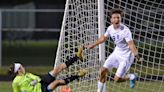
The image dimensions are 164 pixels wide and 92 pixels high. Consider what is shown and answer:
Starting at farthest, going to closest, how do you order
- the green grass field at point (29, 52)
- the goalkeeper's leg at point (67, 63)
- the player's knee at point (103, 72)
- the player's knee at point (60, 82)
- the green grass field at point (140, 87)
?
1. the green grass field at point (29, 52)
2. the green grass field at point (140, 87)
3. the player's knee at point (103, 72)
4. the goalkeeper's leg at point (67, 63)
5. the player's knee at point (60, 82)

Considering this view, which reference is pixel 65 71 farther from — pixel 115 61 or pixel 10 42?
pixel 10 42

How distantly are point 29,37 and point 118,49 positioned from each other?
11.2 meters

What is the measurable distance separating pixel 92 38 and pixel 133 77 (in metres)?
1.01

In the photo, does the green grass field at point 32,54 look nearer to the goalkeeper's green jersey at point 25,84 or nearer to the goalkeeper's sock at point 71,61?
the goalkeeper's sock at point 71,61

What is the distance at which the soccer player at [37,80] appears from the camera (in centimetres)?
1095

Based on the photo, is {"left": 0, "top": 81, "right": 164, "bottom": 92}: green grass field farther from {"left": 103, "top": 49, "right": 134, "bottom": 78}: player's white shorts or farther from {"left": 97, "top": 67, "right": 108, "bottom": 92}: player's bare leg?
{"left": 103, "top": 49, "right": 134, "bottom": 78}: player's white shorts

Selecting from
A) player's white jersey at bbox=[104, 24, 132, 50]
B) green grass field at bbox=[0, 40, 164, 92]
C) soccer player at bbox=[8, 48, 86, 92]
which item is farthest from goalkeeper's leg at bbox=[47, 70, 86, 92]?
green grass field at bbox=[0, 40, 164, 92]

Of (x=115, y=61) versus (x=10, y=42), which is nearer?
(x=115, y=61)

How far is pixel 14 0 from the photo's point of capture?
25.9 metres

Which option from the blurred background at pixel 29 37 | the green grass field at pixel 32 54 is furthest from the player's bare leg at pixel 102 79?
the blurred background at pixel 29 37

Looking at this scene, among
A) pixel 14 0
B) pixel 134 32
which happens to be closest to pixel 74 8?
pixel 134 32

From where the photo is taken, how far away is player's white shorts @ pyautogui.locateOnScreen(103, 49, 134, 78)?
11.8 metres

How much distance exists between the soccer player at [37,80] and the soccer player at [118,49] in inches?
15.5

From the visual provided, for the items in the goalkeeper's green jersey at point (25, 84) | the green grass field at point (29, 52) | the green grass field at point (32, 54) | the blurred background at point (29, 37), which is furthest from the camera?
the green grass field at point (29, 52)
